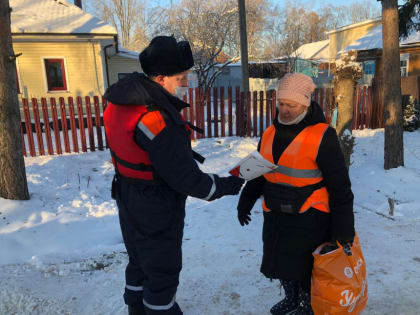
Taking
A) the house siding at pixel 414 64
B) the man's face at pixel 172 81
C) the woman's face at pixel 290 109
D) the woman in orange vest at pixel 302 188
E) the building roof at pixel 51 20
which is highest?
the building roof at pixel 51 20

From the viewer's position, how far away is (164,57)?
6.10ft

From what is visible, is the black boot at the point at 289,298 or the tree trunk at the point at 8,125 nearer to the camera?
the black boot at the point at 289,298

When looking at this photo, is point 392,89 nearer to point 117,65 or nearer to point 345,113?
point 345,113

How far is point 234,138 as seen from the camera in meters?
9.19

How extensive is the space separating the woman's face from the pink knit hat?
3 centimetres

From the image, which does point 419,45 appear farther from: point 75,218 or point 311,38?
point 311,38

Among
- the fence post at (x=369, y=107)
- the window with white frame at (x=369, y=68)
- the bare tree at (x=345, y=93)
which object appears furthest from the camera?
the window with white frame at (x=369, y=68)

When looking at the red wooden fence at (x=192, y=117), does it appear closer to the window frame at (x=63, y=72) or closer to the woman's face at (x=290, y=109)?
the window frame at (x=63, y=72)

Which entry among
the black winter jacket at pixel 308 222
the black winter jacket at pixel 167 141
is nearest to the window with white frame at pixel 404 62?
the black winter jacket at pixel 308 222

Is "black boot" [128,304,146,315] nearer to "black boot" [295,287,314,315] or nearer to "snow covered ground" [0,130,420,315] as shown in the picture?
"snow covered ground" [0,130,420,315]

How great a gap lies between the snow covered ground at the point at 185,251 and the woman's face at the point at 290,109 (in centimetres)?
157

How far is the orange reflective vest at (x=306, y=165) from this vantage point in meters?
1.93

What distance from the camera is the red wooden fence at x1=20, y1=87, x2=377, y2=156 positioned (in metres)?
7.31

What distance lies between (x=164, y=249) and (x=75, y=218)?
9.38ft
